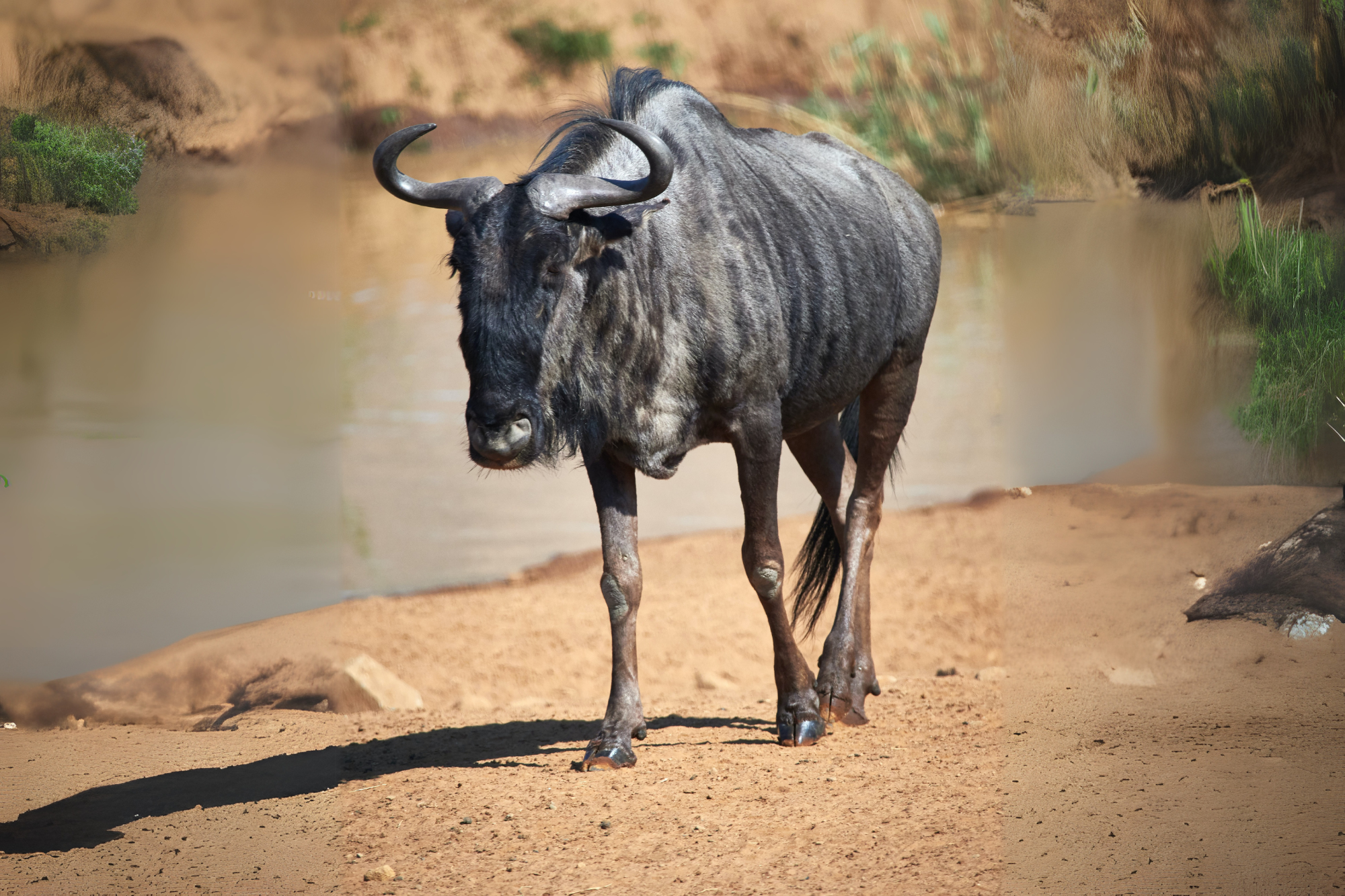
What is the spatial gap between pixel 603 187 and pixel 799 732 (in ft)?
7.09

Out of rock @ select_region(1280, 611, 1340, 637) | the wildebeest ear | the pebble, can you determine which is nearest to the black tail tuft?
rock @ select_region(1280, 611, 1340, 637)

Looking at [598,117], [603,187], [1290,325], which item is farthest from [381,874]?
[1290,325]

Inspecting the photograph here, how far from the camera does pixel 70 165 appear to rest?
15.7 ft

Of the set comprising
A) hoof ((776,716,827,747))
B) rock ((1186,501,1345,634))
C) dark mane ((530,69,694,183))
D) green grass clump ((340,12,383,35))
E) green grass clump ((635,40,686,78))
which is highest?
green grass clump ((340,12,383,35))

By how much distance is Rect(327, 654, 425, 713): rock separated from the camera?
19.2 feet

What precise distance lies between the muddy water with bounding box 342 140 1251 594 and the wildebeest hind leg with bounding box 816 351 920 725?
104 centimetres

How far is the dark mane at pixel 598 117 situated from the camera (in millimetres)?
4008

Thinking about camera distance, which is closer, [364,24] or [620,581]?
[620,581]

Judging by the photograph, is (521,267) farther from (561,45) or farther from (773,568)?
(561,45)

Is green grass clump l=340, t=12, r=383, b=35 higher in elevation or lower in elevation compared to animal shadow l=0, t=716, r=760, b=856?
higher

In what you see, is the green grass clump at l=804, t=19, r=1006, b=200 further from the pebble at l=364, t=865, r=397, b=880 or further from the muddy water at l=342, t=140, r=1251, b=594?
the pebble at l=364, t=865, r=397, b=880

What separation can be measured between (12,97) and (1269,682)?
5563 mm

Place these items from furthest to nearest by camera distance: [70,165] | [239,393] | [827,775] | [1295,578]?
1. [239,393]
2. [70,165]
3. [1295,578]
4. [827,775]

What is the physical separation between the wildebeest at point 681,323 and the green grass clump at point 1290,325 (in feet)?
4.59
